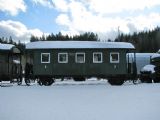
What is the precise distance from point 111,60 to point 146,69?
4980 millimetres

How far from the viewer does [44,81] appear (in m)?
26.8

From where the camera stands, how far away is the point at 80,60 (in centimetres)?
2725

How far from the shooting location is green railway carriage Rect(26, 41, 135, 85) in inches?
1057

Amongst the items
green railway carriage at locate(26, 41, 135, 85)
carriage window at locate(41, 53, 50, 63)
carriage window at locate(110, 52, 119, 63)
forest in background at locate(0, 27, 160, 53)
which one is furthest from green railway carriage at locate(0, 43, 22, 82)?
forest in background at locate(0, 27, 160, 53)

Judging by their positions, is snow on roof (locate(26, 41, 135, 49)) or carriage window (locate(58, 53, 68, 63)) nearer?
snow on roof (locate(26, 41, 135, 49))

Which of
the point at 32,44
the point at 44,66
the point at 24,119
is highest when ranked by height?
the point at 32,44

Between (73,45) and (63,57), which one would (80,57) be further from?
(63,57)

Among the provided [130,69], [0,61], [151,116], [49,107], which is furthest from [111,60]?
[151,116]

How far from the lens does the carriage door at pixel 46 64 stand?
87.7 feet

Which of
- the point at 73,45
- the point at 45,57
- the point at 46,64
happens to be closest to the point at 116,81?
the point at 73,45

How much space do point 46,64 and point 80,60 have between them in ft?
8.52

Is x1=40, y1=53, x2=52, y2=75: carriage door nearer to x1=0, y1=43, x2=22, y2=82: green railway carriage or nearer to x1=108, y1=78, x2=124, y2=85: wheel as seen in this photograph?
x1=0, y1=43, x2=22, y2=82: green railway carriage

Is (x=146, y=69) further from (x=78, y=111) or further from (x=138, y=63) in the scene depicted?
(x=78, y=111)

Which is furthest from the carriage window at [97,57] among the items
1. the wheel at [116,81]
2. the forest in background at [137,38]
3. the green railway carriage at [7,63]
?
the forest in background at [137,38]
